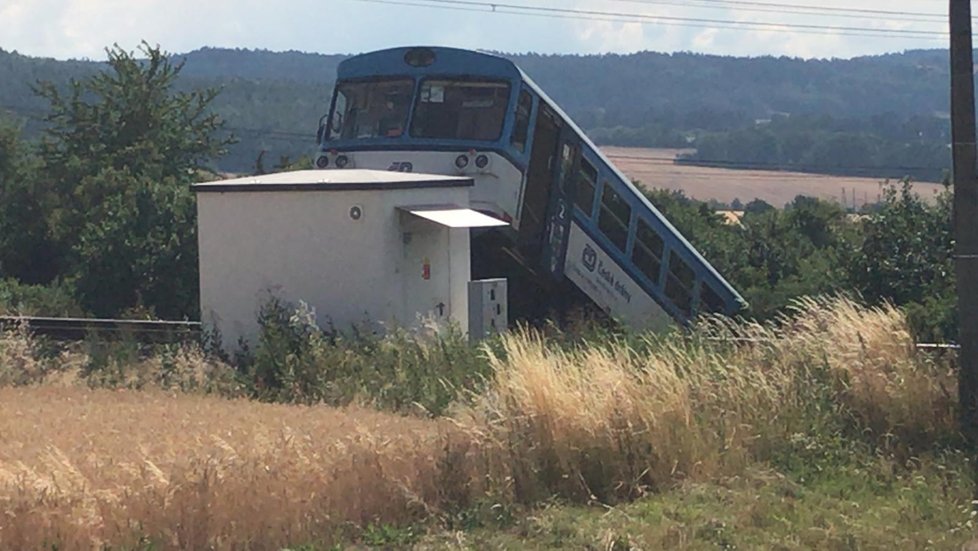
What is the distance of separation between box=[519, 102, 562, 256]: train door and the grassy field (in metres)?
8.00

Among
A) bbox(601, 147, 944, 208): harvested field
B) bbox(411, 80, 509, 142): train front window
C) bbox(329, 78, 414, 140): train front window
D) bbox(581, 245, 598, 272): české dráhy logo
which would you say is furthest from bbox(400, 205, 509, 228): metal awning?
bbox(601, 147, 944, 208): harvested field

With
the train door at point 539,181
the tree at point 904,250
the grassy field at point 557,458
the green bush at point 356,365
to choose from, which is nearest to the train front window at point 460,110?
the train door at point 539,181

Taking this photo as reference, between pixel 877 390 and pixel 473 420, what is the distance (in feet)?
12.9

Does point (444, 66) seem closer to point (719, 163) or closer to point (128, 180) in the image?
point (128, 180)

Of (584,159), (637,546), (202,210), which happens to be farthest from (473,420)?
(584,159)

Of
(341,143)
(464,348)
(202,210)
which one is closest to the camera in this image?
(464,348)

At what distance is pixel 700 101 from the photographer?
148 meters

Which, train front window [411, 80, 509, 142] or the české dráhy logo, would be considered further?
the české dráhy logo

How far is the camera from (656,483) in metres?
10.4

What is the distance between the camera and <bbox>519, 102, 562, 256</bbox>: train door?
73.2ft

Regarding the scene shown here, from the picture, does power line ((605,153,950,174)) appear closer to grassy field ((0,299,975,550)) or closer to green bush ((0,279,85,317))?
green bush ((0,279,85,317))

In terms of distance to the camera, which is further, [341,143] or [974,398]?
[341,143]

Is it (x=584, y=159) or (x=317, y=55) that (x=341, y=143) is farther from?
(x=317, y=55)

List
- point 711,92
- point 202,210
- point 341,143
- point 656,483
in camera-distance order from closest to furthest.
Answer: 1. point 656,483
2. point 202,210
3. point 341,143
4. point 711,92
